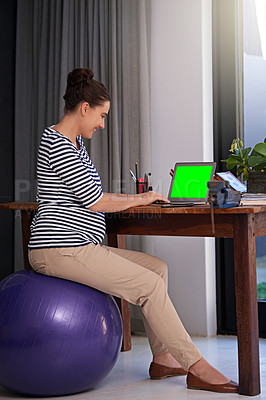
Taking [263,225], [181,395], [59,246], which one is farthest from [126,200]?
[181,395]

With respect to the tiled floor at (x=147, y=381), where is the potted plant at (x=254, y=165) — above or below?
above

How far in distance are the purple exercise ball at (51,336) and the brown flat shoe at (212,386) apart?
1.18ft

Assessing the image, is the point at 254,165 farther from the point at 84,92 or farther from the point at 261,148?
the point at 84,92

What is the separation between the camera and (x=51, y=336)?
2131 mm

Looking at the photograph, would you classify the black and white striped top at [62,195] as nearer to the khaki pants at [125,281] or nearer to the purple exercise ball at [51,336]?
the khaki pants at [125,281]

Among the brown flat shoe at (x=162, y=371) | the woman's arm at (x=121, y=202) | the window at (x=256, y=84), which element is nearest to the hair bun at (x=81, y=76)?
the woman's arm at (x=121, y=202)

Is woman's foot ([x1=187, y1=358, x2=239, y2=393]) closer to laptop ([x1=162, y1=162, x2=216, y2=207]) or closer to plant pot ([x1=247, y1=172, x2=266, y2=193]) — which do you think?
laptop ([x1=162, y1=162, x2=216, y2=207])

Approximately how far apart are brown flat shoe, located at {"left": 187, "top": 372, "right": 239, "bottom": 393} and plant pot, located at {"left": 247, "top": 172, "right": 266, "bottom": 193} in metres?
0.98

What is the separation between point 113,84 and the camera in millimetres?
3361

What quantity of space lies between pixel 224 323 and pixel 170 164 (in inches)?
38.6

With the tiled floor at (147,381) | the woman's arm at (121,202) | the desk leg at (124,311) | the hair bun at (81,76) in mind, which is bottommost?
the tiled floor at (147,381)

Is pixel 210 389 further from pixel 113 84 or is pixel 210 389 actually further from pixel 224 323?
pixel 113 84

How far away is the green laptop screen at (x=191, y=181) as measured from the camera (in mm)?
2598


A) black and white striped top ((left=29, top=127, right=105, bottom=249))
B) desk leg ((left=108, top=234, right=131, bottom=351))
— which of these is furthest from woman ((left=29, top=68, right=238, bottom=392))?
desk leg ((left=108, top=234, right=131, bottom=351))
